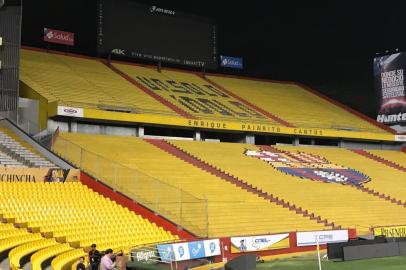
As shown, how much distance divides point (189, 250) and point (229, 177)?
10833 mm

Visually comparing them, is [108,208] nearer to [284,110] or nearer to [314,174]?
[314,174]

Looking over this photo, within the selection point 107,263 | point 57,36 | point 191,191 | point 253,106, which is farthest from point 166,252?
point 57,36

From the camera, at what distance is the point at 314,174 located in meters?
30.0

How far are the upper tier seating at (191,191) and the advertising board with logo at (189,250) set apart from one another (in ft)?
5.14

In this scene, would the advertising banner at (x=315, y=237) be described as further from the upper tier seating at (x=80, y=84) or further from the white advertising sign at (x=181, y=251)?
the upper tier seating at (x=80, y=84)

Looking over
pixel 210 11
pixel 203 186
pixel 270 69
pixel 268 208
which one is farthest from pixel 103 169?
pixel 270 69

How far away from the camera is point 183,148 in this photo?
30.3m

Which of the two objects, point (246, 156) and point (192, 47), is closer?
point (246, 156)

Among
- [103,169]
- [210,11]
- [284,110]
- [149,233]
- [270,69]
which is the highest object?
[210,11]

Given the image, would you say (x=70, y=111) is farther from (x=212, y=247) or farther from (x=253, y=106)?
(x=253, y=106)

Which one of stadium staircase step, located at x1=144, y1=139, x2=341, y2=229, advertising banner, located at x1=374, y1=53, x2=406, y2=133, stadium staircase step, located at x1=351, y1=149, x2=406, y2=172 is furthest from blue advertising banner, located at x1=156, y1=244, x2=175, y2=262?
advertising banner, located at x1=374, y1=53, x2=406, y2=133

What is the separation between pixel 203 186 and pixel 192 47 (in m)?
18.5

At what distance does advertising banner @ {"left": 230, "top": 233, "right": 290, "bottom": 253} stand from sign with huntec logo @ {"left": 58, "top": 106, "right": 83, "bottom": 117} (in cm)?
1380

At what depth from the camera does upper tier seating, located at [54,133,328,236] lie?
19.4 meters
